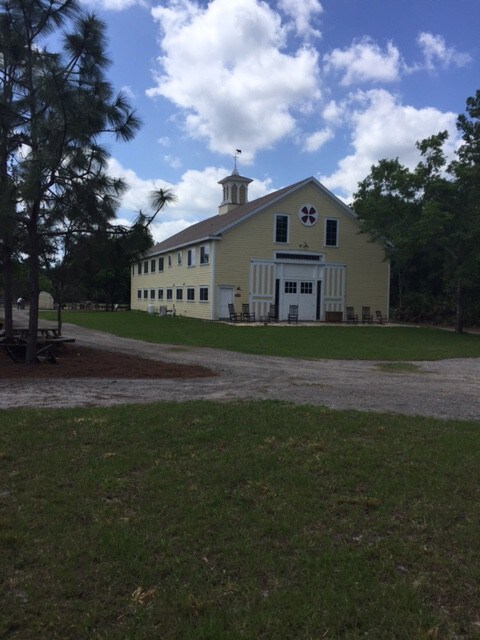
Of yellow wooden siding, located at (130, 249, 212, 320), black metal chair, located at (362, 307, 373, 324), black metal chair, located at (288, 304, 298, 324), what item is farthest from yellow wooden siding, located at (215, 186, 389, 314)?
black metal chair, located at (288, 304, 298, 324)

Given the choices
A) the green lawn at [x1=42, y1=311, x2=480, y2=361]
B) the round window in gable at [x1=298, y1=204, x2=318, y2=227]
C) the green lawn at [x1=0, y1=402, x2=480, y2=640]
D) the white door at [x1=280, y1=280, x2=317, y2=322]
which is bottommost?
the green lawn at [x1=0, y1=402, x2=480, y2=640]

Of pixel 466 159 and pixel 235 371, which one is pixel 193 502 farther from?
pixel 466 159

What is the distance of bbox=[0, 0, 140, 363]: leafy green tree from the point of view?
29.9 ft

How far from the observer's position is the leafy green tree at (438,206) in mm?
23906

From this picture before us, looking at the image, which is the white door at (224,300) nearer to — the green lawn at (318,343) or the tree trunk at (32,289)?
the green lawn at (318,343)

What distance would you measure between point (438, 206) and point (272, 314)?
1070cm

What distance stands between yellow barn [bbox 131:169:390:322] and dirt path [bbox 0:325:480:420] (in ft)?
57.5

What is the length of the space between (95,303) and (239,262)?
28379 millimetres

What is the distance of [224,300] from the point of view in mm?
30219

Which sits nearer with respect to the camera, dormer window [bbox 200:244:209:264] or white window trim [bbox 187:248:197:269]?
dormer window [bbox 200:244:209:264]

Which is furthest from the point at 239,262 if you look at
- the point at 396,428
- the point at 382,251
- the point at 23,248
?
the point at 396,428

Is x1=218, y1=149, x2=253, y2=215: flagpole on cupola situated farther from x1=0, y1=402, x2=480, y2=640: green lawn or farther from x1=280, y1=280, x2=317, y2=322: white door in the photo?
x1=0, y1=402, x2=480, y2=640: green lawn

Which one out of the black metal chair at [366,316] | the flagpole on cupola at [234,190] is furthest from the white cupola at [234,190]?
the black metal chair at [366,316]

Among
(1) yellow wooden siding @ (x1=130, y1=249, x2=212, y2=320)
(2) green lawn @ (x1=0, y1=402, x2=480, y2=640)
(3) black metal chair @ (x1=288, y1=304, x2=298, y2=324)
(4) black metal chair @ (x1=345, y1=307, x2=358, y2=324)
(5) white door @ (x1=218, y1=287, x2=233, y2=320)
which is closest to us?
(2) green lawn @ (x1=0, y1=402, x2=480, y2=640)
